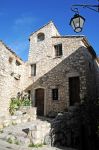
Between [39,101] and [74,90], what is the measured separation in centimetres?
317

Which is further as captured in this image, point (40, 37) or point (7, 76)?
point (40, 37)

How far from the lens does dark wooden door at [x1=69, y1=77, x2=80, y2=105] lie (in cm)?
1767

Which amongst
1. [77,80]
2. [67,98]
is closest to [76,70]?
[77,80]

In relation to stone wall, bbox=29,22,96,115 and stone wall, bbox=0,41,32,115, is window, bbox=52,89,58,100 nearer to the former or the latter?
stone wall, bbox=29,22,96,115

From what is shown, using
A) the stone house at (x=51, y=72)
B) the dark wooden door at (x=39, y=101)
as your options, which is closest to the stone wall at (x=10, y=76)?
the stone house at (x=51, y=72)

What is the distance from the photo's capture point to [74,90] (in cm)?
1786

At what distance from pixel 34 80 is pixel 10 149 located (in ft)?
33.5

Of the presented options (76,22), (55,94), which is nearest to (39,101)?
(55,94)

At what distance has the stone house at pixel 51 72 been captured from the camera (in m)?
17.5

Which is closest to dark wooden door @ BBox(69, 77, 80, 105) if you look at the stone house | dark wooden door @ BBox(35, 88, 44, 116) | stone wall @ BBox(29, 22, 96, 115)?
the stone house

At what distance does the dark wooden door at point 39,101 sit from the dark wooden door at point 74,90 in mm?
2524

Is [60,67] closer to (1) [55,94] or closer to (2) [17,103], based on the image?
(1) [55,94]

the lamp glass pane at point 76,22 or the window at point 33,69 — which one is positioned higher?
→ the window at point 33,69

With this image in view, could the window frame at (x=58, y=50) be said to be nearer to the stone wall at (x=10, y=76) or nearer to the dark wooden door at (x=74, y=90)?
the dark wooden door at (x=74, y=90)
